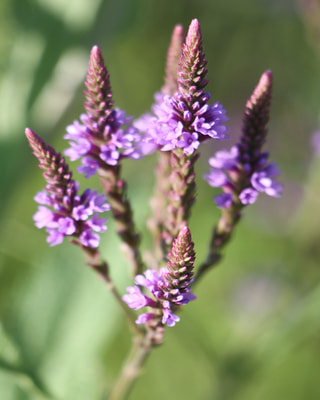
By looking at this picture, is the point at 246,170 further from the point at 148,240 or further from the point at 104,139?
the point at 148,240

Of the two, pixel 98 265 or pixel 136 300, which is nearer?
pixel 136 300

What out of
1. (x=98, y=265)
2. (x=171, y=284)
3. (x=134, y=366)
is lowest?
(x=134, y=366)

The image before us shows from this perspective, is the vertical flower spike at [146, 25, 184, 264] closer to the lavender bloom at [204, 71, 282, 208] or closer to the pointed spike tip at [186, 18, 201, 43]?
the lavender bloom at [204, 71, 282, 208]

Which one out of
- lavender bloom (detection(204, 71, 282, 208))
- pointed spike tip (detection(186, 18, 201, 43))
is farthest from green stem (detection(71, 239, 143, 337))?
pointed spike tip (detection(186, 18, 201, 43))

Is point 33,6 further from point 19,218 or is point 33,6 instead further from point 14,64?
point 19,218

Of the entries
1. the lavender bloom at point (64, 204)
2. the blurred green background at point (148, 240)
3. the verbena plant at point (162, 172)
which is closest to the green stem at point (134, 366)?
the verbena plant at point (162, 172)

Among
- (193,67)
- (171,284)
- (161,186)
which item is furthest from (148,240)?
(193,67)

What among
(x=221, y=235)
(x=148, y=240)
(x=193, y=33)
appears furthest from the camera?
(x=148, y=240)
